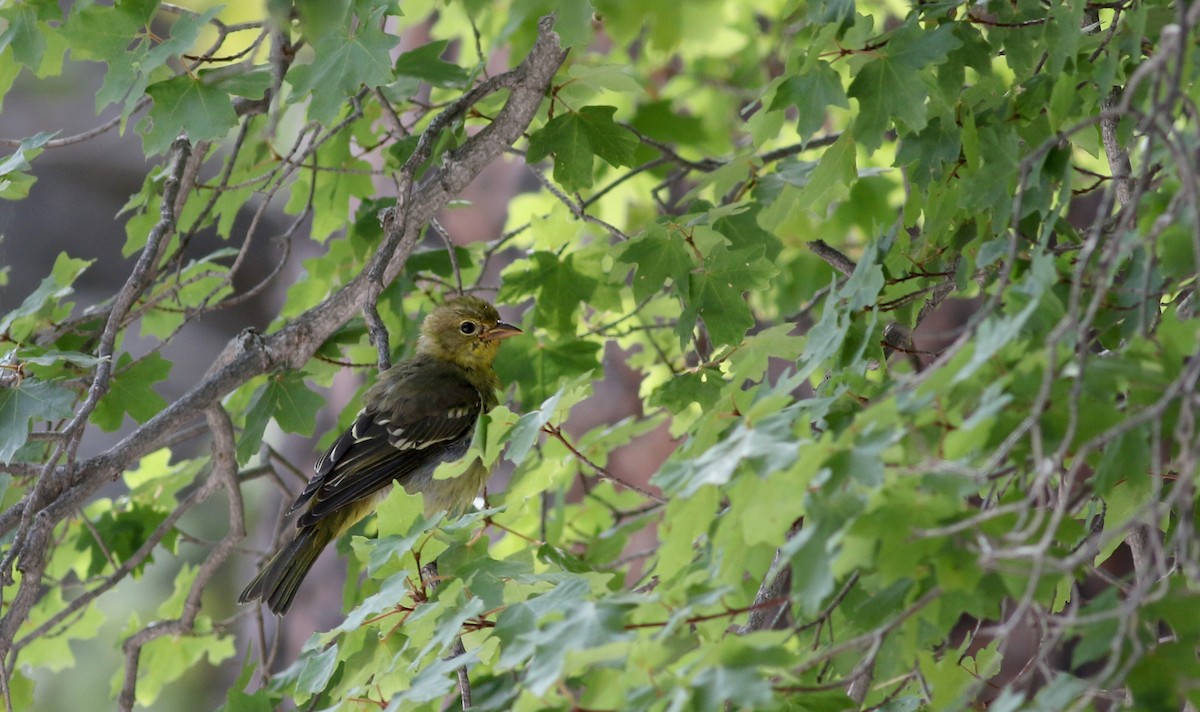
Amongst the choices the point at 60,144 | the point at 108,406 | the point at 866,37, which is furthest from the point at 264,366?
the point at 866,37

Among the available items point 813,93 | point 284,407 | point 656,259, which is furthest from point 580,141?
point 284,407

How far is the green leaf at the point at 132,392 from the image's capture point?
389 centimetres

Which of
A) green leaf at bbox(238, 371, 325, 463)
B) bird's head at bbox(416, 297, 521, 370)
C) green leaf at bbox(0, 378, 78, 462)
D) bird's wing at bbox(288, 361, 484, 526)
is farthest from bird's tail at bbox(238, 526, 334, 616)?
bird's head at bbox(416, 297, 521, 370)

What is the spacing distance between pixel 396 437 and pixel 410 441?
0.07m

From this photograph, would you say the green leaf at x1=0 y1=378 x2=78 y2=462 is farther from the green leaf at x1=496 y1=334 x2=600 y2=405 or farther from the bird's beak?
the bird's beak

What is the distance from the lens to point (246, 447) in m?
3.80

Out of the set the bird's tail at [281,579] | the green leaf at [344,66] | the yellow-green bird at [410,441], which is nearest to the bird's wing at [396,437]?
the yellow-green bird at [410,441]

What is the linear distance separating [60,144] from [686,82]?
3.79 metres

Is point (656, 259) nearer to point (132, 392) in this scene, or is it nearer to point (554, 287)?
point (554, 287)

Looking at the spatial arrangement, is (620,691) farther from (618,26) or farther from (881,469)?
(618,26)

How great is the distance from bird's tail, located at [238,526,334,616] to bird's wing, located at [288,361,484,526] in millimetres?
105

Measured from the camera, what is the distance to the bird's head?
16.4ft

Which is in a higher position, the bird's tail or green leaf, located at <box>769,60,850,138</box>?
green leaf, located at <box>769,60,850,138</box>

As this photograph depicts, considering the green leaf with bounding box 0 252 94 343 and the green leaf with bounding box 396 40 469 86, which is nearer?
the green leaf with bounding box 0 252 94 343
